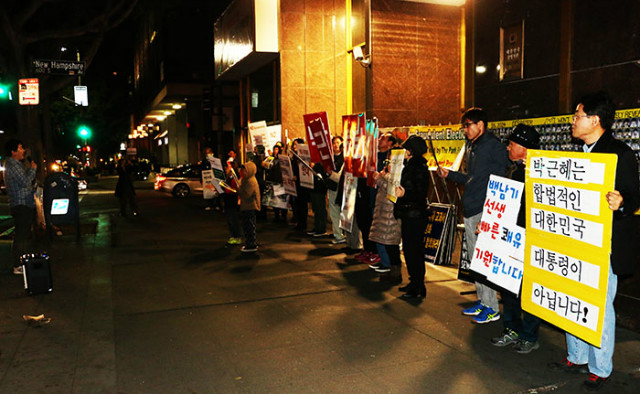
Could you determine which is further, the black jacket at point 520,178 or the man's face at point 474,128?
the man's face at point 474,128

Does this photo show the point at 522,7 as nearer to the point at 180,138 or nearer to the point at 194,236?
the point at 194,236

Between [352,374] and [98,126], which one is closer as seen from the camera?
[352,374]

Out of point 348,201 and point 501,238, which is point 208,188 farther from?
point 501,238

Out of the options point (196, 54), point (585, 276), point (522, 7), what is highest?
point (196, 54)

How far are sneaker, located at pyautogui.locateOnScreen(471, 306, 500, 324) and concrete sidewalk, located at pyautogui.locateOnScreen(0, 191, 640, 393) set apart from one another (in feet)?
0.25

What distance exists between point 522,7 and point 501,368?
5491 mm

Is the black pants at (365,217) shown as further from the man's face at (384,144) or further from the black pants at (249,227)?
the black pants at (249,227)

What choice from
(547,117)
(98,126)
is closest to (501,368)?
(547,117)

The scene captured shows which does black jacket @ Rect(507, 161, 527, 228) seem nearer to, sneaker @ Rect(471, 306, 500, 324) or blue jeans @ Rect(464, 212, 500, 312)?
blue jeans @ Rect(464, 212, 500, 312)

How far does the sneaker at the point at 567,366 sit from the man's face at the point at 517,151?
1.88 metres

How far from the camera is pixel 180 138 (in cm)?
4550

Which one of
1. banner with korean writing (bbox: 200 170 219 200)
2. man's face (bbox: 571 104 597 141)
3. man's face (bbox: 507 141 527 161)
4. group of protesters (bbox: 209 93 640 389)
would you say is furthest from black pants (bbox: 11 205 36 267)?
man's face (bbox: 571 104 597 141)

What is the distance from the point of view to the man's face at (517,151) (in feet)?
17.0

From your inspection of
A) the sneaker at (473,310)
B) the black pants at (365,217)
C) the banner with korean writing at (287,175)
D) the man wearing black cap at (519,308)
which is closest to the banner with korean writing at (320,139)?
the black pants at (365,217)
